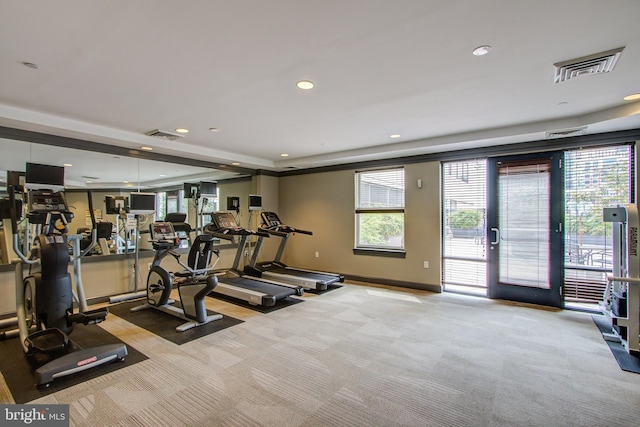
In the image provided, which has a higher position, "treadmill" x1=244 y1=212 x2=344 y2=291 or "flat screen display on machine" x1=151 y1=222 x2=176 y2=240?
"flat screen display on machine" x1=151 y1=222 x2=176 y2=240

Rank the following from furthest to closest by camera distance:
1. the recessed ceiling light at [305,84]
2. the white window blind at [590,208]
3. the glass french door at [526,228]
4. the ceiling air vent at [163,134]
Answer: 1. the glass french door at [526,228]
2. the ceiling air vent at [163,134]
3. the white window blind at [590,208]
4. the recessed ceiling light at [305,84]

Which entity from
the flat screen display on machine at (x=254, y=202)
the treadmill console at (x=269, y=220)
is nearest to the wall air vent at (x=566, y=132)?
the treadmill console at (x=269, y=220)

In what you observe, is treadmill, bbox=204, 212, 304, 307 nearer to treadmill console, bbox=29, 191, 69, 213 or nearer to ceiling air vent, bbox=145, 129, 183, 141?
ceiling air vent, bbox=145, 129, 183, 141

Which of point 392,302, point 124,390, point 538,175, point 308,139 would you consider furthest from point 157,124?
point 538,175

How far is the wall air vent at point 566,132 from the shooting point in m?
4.10

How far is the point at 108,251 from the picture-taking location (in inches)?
198

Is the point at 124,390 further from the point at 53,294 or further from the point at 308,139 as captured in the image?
the point at 308,139

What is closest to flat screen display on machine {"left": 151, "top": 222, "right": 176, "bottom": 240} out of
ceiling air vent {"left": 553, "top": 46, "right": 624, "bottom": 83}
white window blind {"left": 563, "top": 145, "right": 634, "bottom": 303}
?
Answer: ceiling air vent {"left": 553, "top": 46, "right": 624, "bottom": 83}

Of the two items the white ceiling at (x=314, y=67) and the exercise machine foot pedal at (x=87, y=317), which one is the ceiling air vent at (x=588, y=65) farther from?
the exercise machine foot pedal at (x=87, y=317)

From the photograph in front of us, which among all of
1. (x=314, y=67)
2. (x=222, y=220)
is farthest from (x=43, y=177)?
(x=314, y=67)

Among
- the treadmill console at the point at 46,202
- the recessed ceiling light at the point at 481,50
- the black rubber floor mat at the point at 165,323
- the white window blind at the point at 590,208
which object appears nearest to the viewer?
the recessed ceiling light at the point at 481,50

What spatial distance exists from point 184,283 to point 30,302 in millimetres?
1495

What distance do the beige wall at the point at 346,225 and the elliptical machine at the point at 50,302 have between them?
4589 mm

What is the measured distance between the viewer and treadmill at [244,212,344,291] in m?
5.77
